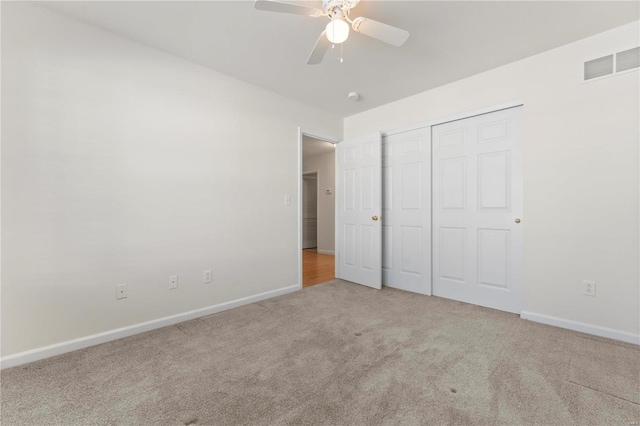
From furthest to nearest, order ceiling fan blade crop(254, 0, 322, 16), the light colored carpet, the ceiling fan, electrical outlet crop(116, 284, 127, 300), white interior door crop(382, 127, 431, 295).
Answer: white interior door crop(382, 127, 431, 295), electrical outlet crop(116, 284, 127, 300), the ceiling fan, ceiling fan blade crop(254, 0, 322, 16), the light colored carpet

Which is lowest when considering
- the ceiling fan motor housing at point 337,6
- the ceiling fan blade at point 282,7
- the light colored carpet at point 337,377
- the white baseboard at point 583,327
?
the light colored carpet at point 337,377

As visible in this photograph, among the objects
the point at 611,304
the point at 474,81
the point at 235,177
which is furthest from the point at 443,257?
the point at 235,177

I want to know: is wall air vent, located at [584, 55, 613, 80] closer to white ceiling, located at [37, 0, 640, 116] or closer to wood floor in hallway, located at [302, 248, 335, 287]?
white ceiling, located at [37, 0, 640, 116]

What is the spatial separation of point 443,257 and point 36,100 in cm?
388

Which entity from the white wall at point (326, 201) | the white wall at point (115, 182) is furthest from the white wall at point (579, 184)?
the white wall at point (326, 201)

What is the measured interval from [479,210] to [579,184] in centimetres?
80

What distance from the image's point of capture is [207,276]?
8.84 ft

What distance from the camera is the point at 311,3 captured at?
5.79ft

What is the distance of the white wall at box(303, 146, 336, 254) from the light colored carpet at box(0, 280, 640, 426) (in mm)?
4068

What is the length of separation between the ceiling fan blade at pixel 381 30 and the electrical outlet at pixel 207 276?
2452mm

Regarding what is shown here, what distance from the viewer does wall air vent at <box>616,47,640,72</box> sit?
2.06 metres

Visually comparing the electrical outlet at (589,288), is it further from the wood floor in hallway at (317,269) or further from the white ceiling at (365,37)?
the wood floor in hallway at (317,269)

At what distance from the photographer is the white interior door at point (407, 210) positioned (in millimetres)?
3271

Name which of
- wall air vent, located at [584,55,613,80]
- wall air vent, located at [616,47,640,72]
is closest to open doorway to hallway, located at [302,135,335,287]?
wall air vent, located at [584,55,613,80]
